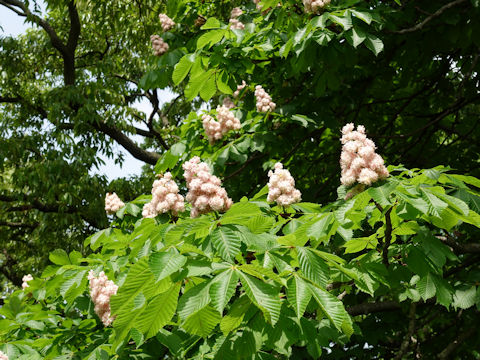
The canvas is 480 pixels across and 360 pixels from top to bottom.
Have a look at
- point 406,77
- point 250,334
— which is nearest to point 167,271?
point 250,334

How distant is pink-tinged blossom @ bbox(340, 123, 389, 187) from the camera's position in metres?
1.84

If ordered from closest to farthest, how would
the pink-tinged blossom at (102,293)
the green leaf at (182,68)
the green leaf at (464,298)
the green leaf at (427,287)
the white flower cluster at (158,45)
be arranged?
the green leaf at (427,287)
the green leaf at (464,298)
the pink-tinged blossom at (102,293)
the green leaf at (182,68)
the white flower cluster at (158,45)

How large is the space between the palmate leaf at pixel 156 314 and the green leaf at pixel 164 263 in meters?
0.12

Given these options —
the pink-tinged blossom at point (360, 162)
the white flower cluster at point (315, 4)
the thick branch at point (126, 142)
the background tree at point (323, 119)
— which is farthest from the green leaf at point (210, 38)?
the thick branch at point (126, 142)

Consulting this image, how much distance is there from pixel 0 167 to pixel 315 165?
578cm

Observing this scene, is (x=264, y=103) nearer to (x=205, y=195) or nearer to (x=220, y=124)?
(x=220, y=124)

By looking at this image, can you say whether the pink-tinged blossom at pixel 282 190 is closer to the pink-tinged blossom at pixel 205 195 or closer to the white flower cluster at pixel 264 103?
the pink-tinged blossom at pixel 205 195

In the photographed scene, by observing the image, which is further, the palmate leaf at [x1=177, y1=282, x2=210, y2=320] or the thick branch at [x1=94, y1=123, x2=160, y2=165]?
the thick branch at [x1=94, y1=123, x2=160, y2=165]

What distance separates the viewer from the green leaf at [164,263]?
142 cm

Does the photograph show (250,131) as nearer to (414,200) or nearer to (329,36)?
(329,36)

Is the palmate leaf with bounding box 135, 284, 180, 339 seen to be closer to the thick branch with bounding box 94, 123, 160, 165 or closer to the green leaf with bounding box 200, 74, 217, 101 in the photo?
the green leaf with bounding box 200, 74, 217, 101

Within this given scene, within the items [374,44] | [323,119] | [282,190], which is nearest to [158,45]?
[323,119]

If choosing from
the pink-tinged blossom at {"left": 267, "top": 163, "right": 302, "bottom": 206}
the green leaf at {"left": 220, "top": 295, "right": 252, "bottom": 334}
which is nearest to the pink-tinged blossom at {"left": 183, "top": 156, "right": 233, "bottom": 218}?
the pink-tinged blossom at {"left": 267, "top": 163, "right": 302, "bottom": 206}

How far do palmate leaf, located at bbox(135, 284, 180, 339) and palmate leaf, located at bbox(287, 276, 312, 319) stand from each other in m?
0.40
